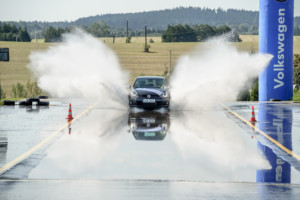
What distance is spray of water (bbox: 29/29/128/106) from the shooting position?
37.1 meters

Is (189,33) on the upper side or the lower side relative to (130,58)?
upper

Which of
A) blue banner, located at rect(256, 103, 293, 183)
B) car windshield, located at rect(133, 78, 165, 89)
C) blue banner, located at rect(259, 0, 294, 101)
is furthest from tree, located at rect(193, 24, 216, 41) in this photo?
blue banner, located at rect(256, 103, 293, 183)

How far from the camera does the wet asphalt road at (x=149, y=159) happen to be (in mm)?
9172

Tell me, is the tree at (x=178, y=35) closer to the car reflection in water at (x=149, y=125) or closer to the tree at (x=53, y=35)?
the tree at (x=53, y=35)

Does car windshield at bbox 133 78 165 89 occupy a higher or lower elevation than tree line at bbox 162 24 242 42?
lower

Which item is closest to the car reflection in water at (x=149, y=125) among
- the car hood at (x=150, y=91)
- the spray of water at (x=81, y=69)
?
the car hood at (x=150, y=91)

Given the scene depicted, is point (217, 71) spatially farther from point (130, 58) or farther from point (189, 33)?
point (189, 33)

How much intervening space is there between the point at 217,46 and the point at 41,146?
983 inches

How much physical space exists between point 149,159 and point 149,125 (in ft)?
25.3

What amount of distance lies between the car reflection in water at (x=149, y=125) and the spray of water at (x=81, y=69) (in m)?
10.3

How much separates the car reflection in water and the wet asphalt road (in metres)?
0.03

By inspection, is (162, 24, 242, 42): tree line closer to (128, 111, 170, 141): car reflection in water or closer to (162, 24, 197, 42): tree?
(162, 24, 197, 42): tree

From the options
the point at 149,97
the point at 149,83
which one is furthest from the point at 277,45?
the point at 149,97

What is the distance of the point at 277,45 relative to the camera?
1412 inches
